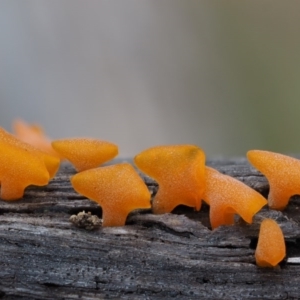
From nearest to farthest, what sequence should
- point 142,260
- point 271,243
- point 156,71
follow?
point 271,243 → point 142,260 → point 156,71

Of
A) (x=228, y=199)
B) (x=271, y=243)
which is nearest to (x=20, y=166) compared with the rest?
(x=228, y=199)

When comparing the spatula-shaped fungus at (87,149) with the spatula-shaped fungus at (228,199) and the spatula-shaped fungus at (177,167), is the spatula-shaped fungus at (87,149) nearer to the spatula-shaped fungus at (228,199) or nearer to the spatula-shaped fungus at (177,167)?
the spatula-shaped fungus at (177,167)

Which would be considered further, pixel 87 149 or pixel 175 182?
pixel 87 149

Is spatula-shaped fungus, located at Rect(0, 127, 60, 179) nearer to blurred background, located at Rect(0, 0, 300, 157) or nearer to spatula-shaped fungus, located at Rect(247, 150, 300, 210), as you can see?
spatula-shaped fungus, located at Rect(247, 150, 300, 210)

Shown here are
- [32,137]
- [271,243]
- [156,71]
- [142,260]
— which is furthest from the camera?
[156,71]

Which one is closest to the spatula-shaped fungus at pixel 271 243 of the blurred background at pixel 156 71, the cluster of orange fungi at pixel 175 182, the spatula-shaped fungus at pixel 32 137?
the cluster of orange fungi at pixel 175 182

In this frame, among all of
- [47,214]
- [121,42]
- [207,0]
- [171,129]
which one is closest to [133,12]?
[121,42]

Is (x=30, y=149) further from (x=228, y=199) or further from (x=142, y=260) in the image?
(x=228, y=199)

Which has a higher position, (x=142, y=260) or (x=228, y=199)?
(x=228, y=199)
